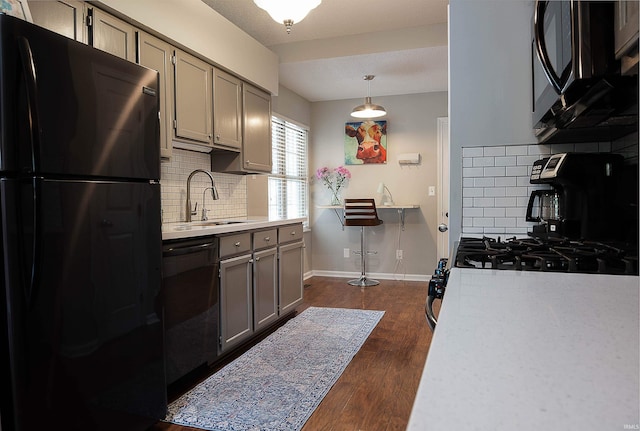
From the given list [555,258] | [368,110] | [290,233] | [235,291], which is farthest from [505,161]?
[368,110]

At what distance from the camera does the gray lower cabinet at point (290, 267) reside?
11.4ft

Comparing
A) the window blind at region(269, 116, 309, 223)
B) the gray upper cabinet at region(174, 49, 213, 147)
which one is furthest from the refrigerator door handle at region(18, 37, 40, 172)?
the window blind at region(269, 116, 309, 223)

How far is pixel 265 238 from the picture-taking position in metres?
3.20

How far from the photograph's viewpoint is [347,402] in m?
2.17

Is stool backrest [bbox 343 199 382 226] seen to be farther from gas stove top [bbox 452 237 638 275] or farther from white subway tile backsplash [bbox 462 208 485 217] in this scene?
gas stove top [bbox 452 237 638 275]

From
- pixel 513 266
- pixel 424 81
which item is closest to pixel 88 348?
pixel 513 266

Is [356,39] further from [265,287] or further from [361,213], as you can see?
[265,287]

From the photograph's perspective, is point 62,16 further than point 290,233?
No

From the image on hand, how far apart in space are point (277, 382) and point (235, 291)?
66 centimetres

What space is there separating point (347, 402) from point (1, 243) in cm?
164

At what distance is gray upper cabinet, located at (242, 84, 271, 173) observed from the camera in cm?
347

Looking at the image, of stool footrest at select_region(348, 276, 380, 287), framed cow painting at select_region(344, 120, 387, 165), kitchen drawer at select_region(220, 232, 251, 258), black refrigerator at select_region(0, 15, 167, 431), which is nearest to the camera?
black refrigerator at select_region(0, 15, 167, 431)

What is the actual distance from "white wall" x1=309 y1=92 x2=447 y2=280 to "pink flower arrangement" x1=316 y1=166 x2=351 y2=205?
3.1 inches

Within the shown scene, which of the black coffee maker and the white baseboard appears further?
the white baseboard
